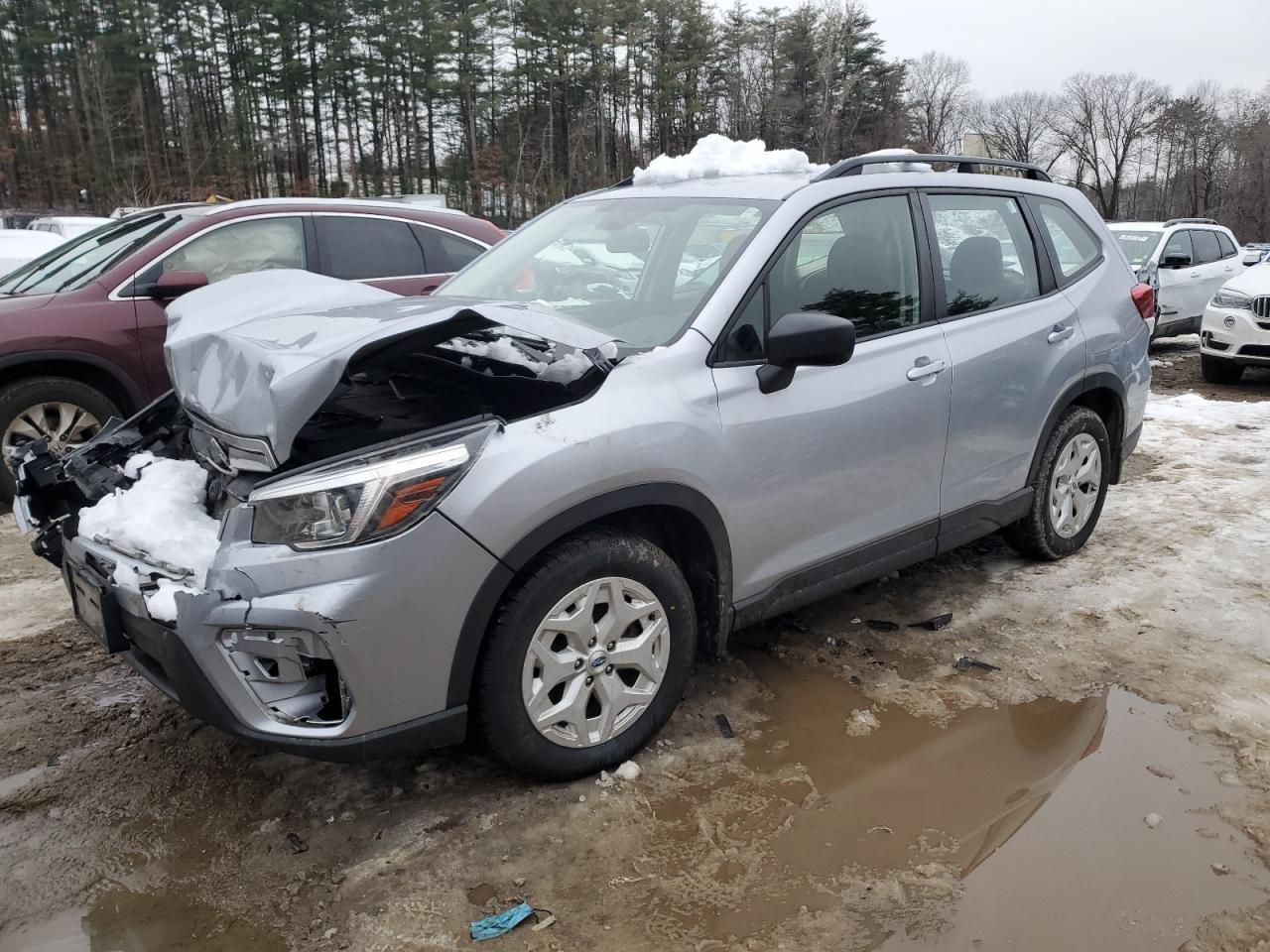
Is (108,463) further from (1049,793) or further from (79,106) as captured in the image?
(79,106)

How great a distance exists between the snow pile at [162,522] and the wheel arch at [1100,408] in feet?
11.2

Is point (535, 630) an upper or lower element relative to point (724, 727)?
upper

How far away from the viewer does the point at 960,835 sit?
2645 millimetres

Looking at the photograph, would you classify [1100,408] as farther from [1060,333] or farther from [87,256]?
[87,256]

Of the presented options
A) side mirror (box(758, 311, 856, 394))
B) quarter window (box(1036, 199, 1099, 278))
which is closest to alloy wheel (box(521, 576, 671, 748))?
side mirror (box(758, 311, 856, 394))

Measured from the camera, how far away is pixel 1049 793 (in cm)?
286

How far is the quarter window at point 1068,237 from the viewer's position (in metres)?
4.41

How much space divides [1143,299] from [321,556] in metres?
4.29

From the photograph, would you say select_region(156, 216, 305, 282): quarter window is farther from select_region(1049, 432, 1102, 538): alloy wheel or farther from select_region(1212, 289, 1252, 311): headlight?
select_region(1212, 289, 1252, 311): headlight

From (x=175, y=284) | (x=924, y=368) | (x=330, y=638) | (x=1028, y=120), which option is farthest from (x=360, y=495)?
(x=1028, y=120)

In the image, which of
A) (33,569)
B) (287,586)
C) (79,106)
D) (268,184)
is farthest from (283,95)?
(287,586)

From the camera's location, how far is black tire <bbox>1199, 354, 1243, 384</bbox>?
9.81 metres

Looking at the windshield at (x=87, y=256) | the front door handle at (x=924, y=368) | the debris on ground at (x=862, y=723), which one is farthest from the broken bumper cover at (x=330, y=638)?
the windshield at (x=87, y=256)

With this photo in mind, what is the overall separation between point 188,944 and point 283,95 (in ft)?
158
